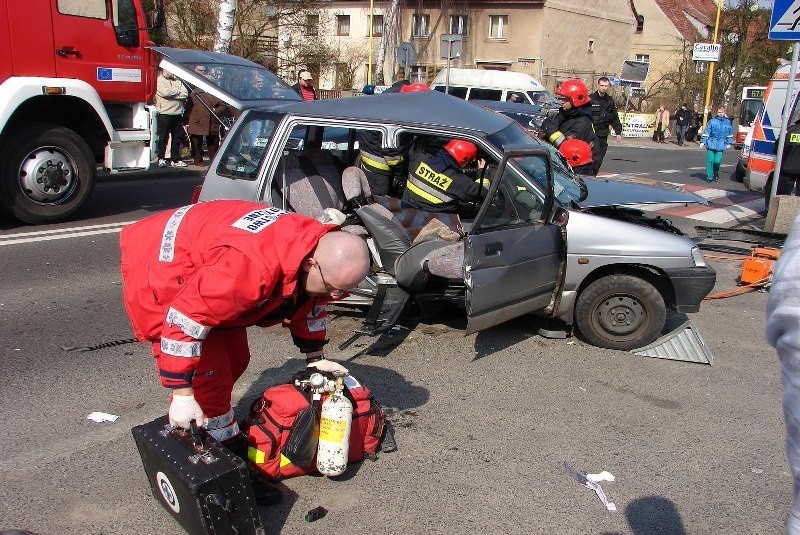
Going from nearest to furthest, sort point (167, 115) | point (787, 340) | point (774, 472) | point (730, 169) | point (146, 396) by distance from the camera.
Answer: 1. point (787, 340)
2. point (774, 472)
3. point (146, 396)
4. point (167, 115)
5. point (730, 169)

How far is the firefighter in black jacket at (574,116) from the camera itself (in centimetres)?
855

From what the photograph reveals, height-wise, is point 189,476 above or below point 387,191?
below

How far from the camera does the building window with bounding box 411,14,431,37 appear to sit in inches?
1634

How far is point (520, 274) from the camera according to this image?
4.78 metres

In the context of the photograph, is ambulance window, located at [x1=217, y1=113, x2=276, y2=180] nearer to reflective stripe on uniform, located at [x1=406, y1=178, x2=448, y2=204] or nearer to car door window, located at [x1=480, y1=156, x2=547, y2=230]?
reflective stripe on uniform, located at [x1=406, y1=178, x2=448, y2=204]

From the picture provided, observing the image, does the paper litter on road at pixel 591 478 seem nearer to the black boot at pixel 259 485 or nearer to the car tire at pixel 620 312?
the black boot at pixel 259 485

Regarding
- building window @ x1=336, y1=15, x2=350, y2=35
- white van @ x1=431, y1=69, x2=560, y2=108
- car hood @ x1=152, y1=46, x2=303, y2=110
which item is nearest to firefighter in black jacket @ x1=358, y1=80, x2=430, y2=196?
car hood @ x1=152, y1=46, x2=303, y2=110

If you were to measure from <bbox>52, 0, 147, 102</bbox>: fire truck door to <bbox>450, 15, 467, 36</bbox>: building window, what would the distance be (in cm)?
3439

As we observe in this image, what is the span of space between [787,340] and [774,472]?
2.65m

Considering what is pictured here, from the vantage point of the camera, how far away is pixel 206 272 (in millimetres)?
2525

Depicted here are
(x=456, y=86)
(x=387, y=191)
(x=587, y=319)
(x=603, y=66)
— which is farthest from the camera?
(x=603, y=66)

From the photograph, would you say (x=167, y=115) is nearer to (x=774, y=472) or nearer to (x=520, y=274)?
(x=520, y=274)

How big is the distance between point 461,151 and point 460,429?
8.73 ft

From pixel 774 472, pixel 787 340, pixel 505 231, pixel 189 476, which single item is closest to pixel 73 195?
pixel 505 231
